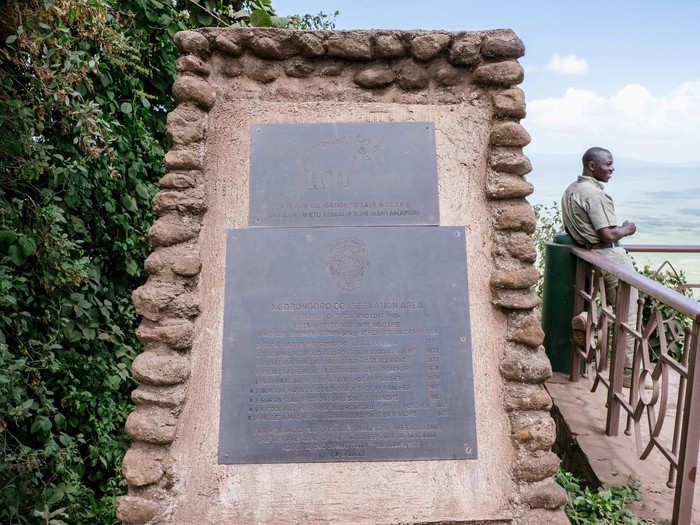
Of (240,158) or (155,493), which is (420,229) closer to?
(240,158)

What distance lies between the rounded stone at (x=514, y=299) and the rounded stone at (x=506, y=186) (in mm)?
421

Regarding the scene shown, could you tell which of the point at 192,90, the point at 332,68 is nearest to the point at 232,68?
the point at 192,90

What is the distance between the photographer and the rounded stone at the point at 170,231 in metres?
2.22

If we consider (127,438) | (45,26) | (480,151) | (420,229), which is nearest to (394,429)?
(420,229)

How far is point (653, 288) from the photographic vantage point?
2389 mm

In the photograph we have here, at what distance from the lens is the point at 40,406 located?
2.71m

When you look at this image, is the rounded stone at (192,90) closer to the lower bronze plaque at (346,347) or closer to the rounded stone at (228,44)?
the rounded stone at (228,44)

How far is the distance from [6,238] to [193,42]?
130cm

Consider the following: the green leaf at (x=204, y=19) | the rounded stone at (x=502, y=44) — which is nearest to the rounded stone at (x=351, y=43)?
the rounded stone at (x=502, y=44)

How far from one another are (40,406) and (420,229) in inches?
85.3

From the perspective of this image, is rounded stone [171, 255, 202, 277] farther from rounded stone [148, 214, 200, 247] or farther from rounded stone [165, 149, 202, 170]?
rounded stone [165, 149, 202, 170]

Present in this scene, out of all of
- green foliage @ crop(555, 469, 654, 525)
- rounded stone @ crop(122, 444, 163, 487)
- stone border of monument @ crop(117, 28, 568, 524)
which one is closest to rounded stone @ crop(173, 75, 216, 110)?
stone border of monument @ crop(117, 28, 568, 524)

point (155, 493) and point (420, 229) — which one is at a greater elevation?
point (420, 229)

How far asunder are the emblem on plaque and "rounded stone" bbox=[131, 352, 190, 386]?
73 cm
